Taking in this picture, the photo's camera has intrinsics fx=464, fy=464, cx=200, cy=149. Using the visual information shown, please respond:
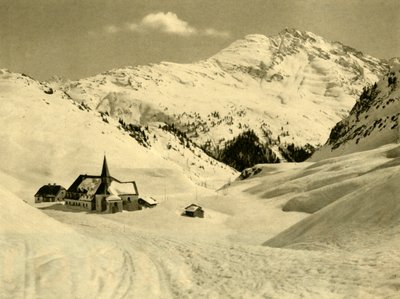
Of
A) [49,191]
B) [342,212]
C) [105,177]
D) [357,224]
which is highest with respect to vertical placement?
[105,177]

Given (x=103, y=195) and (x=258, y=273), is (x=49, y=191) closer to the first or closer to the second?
(x=103, y=195)

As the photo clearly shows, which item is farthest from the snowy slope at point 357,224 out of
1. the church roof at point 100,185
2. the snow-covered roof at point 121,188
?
the church roof at point 100,185

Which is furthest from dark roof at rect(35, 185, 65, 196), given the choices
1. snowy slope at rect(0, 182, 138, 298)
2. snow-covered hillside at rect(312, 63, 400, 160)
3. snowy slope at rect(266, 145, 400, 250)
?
snow-covered hillside at rect(312, 63, 400, 160)

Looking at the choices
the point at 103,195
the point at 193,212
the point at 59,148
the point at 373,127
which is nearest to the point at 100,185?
the point at 103,195

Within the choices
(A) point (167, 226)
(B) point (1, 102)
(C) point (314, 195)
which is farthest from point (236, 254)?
(B) point (1, 102)

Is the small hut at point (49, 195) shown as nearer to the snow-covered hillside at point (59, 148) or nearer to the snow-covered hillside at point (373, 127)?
the snow-covered hillside at point (59, 148)

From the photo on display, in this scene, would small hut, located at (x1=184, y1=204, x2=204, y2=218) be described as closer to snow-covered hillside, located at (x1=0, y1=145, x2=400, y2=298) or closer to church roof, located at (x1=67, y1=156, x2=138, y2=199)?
church roof, located at (x1=67, y1=156, x2=138, y2=199)

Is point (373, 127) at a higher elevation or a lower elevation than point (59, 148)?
higher
